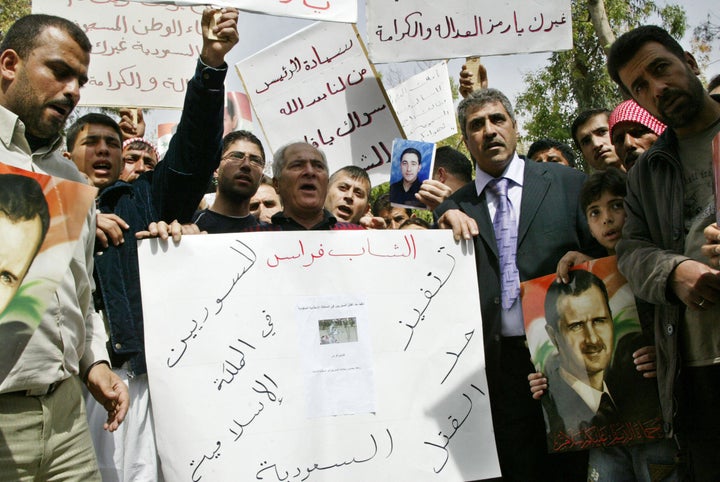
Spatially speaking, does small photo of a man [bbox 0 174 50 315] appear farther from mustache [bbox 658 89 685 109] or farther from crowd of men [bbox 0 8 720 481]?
mustache [bbox 658 89 685 109]

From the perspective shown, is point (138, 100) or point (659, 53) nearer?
point (659, 53)

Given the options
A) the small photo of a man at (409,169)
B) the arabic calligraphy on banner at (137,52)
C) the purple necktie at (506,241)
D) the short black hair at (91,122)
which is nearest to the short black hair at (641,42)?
the purple necktie at (506,241)

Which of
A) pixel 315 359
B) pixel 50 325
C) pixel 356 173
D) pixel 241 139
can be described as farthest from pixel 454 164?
pixel 50 325

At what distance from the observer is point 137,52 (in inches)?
159

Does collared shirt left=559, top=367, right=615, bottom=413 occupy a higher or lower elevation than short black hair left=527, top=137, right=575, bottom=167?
lower

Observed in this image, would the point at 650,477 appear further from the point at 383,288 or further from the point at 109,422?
the point at 109,422

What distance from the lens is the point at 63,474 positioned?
192cm

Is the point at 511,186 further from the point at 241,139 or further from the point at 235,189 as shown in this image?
the point at 241,139

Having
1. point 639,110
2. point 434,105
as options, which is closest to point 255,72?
point 434,105

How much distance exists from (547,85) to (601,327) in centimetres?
1563

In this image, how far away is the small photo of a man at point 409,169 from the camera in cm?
316

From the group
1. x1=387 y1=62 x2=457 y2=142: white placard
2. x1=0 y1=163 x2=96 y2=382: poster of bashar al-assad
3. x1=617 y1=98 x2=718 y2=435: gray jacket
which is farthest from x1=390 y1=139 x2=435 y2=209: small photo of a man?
x1=387 y1=62 x2=457 y2=142: white placard

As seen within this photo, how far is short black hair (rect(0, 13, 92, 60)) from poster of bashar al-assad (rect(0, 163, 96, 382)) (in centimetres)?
48

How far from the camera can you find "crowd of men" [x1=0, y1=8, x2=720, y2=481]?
6.43ft
